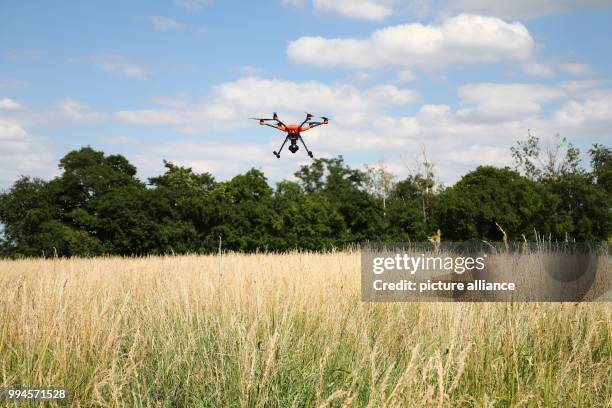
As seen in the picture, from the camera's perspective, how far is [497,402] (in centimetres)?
363

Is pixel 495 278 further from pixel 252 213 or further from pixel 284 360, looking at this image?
pixel 252 213

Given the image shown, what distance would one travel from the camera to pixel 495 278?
26.1 ft

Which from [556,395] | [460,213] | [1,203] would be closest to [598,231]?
[460,213]

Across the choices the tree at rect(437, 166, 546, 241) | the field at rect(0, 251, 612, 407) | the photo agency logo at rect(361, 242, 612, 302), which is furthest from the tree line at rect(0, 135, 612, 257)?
the field at rect(0, 251, 612, 407)

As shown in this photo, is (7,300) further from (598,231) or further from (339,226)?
(598,231)

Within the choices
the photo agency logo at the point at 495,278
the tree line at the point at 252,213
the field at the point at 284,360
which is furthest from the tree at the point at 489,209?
the field at the point at 284,360

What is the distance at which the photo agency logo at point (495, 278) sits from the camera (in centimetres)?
668

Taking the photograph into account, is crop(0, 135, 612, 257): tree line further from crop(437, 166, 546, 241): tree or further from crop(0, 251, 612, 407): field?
crop(0, 251, 612, 407): field

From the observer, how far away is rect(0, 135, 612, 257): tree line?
80.6ft

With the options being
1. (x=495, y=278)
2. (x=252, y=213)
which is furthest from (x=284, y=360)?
(x=252, y=213)

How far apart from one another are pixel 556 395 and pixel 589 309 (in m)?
2.95

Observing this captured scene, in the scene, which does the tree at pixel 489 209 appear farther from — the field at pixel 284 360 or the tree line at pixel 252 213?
the field at pixel 284 360

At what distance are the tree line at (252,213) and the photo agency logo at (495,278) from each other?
43.7 ft

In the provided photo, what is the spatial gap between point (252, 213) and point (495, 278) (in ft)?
61.6
